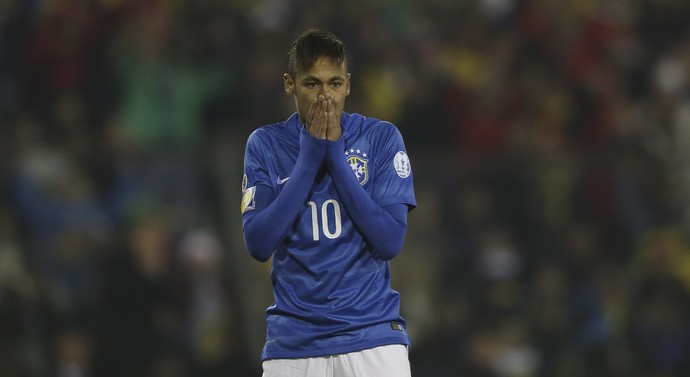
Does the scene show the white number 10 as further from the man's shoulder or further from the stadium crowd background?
the stadium crowd background

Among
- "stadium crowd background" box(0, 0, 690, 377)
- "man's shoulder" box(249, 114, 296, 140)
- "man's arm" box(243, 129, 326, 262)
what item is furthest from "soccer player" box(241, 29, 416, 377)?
"stadium crowd background" box(0, 0, 690, 377)

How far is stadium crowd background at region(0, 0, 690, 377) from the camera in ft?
24.8

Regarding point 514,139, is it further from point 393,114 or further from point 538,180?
point 393,114

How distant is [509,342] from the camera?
7871 mm

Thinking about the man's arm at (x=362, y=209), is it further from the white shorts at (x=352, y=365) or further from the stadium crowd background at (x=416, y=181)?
the stadium crowd background at (x=416, y=181)

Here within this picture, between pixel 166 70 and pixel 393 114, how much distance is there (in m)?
1.87

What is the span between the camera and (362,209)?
3.25 m

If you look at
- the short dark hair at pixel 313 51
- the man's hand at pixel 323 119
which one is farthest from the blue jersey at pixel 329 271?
the short dark hair at pixel 313 51

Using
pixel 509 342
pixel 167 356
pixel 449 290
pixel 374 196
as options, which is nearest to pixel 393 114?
pixel 449 290

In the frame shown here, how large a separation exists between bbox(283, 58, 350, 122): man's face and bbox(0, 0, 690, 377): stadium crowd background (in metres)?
3.99

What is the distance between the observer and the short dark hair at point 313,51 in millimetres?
3303

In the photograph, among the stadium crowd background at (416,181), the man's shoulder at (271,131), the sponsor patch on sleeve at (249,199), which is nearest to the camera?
the sponsor patch on sleeve at (249,199)

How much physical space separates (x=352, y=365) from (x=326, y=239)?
0.40m

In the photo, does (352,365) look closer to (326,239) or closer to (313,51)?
(326,239)
